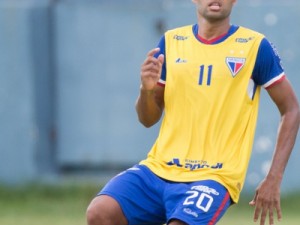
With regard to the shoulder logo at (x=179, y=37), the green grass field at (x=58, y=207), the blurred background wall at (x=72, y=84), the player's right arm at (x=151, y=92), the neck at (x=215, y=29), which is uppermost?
the neck at (x=215, y=29)

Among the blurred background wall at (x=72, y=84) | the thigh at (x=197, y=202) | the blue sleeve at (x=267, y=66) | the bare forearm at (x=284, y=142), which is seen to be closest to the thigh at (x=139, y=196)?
the thigh at (x=197, y=202)

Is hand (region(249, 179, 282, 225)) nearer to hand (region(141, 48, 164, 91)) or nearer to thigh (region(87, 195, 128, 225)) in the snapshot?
thigh (region(87, 195, 128, 225))

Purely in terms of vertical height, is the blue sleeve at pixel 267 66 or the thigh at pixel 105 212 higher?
the blue sleeve at pixel 267 66

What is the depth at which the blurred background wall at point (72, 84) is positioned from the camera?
46.3ft

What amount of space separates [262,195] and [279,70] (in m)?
0.78

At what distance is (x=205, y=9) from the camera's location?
23.7 feet

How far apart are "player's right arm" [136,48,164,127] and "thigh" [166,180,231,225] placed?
2.01ft

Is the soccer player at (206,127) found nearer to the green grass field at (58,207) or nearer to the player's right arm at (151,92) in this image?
the player's right arm at (151,92)

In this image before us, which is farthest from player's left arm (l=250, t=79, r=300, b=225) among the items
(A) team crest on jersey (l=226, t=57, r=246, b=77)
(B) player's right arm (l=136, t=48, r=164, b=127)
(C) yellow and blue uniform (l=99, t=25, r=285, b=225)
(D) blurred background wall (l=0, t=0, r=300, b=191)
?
(D) blurred background wall (l=0, t=0, r=300, b=191)

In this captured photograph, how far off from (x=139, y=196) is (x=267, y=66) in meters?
1.11

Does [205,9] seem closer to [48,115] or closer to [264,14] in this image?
[264,14]

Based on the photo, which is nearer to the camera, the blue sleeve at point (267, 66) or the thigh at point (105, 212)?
the thigh at point (105, 212)

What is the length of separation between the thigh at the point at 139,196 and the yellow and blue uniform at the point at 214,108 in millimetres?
93

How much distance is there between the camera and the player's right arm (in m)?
6.95
